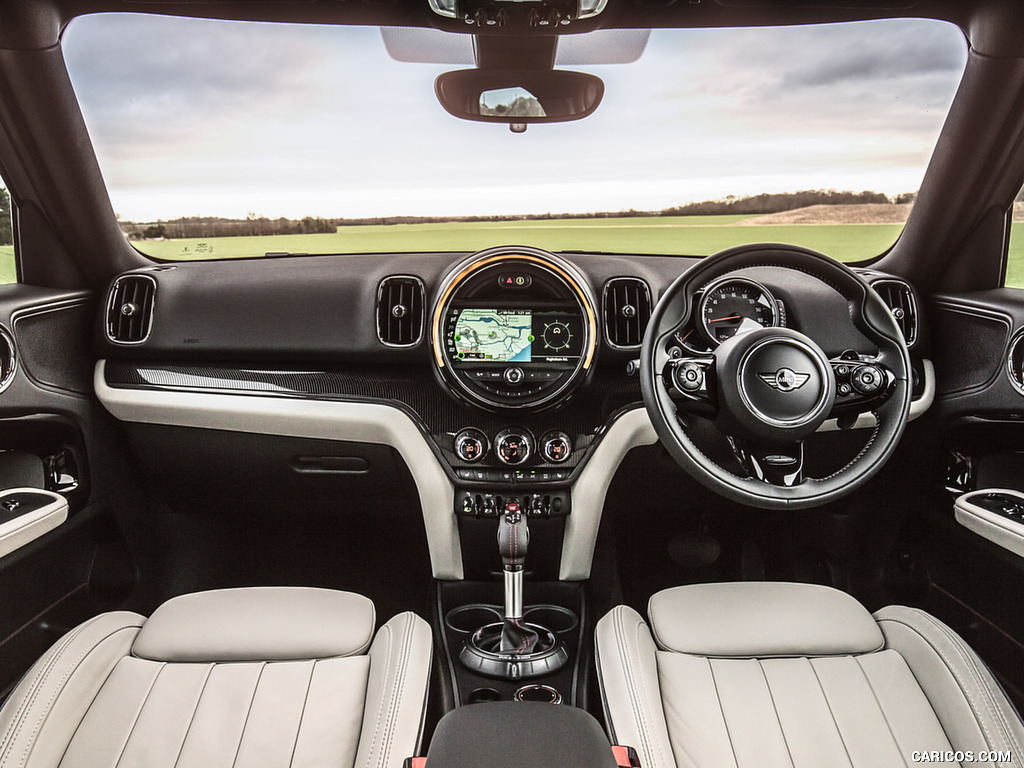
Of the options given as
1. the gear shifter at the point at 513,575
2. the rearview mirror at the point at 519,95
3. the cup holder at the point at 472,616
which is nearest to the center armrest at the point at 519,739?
the gear shifter at the point at 513,575

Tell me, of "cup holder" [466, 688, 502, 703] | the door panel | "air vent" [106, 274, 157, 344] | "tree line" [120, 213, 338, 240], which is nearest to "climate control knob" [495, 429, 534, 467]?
"cup holder" [466, 688, 502, 703]

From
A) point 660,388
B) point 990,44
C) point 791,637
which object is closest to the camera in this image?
point 660,388

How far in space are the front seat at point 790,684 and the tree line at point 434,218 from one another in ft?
4.58

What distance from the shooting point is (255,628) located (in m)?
1.93

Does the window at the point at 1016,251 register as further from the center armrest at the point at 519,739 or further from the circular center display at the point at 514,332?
the center armrest at the point at 519,739

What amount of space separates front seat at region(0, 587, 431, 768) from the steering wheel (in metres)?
0.89

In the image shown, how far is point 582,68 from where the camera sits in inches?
93.7

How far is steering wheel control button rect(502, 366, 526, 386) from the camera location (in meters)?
2.30

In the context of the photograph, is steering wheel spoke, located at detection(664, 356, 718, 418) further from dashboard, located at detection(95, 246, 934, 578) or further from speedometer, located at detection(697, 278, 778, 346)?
dashboard, located at detection(95, 246, 934, 578)

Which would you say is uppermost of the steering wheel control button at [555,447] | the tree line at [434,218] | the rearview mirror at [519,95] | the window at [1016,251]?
the rearview mirror at [519,95]

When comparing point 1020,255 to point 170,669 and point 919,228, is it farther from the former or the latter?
point 170,669

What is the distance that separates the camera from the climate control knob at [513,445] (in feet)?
7.70

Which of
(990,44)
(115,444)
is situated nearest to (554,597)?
(115,444)

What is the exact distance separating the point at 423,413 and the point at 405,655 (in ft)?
2.72
